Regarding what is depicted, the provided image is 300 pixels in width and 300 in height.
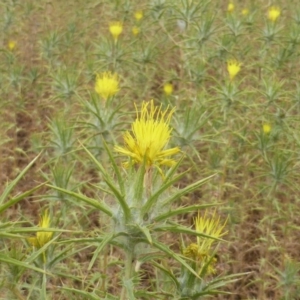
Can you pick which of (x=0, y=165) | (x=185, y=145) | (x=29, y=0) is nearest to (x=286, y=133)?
(x=185, y=145)

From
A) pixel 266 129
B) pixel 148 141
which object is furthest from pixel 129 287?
pixel 266 129

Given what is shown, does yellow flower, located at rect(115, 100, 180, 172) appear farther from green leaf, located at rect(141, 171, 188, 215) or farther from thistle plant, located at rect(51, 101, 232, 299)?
green leaf, located at rect(141, 171, 188, 215)

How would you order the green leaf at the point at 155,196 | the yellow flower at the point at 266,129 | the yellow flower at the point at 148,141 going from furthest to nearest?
the yellow flower at the point at 266,129
the yellow flower at the point at 148,141
the green leaf at the point at 155,196

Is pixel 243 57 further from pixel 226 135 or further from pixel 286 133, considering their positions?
pixel 286 133

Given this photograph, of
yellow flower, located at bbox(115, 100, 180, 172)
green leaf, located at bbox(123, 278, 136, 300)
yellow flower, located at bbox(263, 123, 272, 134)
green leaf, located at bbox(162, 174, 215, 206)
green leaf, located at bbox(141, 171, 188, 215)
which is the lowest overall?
green leaf, located at bbox(123, 278, 136, 300)

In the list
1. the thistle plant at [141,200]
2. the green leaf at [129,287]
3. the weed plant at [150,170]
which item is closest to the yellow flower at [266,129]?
the weed plant at [150,170]

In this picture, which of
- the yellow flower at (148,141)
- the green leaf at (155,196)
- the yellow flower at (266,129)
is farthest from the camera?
the yellow flower at (266,129)

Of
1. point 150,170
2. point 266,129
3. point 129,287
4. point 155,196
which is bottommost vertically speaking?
point 129,287

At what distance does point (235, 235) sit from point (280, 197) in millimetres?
660

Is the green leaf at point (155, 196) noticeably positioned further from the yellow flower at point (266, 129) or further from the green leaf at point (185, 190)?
the yellow flower at point (266, 129)

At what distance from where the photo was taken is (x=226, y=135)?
378 cm

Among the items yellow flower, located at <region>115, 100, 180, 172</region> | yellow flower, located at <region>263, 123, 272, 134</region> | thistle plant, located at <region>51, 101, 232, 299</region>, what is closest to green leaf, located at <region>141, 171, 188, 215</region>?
thistle plant, located at <region>51, 101, 232, 299</region>

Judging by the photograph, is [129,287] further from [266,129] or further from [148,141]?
[266,129]

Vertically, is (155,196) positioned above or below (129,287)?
above
